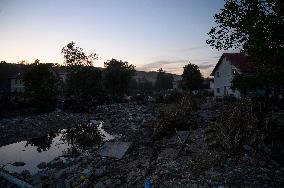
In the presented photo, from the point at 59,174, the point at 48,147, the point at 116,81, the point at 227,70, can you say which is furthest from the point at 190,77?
the point at 59,174

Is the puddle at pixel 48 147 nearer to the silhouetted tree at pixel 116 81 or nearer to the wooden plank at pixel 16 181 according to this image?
the wooden plank at pixel 16 181

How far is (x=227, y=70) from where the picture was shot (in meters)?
35.9

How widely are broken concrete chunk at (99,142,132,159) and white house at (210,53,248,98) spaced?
23.1 metres

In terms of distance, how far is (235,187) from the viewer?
6863 mm

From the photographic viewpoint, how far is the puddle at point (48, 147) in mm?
13044

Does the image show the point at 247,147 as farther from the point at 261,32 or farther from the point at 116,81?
the point at 116,81

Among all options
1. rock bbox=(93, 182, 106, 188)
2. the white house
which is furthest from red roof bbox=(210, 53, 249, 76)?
rock bbox=(93, 182, 106, 188)

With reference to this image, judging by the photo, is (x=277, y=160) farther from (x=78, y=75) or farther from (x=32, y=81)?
(x=78, y=75)

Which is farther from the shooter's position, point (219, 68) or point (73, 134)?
point (219, 68)

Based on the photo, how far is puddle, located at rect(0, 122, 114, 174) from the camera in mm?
13044

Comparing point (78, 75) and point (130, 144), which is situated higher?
point (78, 75)

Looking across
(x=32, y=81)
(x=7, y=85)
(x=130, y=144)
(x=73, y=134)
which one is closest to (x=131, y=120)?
(x=73, y=134)

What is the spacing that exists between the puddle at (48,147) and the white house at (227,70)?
1920 cm

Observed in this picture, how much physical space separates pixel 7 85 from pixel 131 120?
52888 mm
